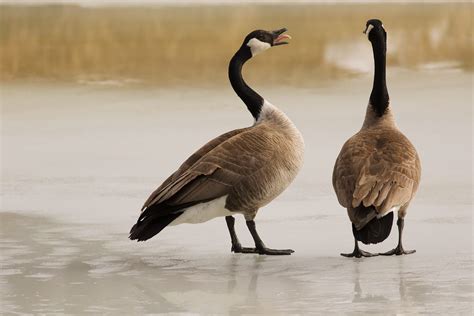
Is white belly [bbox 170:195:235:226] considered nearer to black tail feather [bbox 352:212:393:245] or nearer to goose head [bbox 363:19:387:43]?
black tail feather [bbox 352:212:393:245]

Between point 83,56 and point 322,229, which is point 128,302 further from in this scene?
point 83,56

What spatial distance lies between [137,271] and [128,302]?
2.89 feet

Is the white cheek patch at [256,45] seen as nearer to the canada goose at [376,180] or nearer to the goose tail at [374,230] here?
the canada goose at [376,180]

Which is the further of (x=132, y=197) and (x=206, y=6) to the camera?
(x=206, y=6)

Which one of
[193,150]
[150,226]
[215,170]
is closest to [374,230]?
[215,170]

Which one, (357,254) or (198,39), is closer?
(357,254)

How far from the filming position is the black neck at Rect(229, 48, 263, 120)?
363 inches

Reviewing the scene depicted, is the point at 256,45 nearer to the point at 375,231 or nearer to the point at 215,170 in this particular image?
the point at 215,170

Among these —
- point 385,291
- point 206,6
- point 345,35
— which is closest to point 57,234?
point 385,291

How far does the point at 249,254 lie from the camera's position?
8.82m

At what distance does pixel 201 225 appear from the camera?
9.88 meters

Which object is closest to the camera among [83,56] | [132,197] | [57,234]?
[57,234]

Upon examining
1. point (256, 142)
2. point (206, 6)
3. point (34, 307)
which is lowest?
point (34, 307)

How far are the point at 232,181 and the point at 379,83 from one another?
5.26ft
